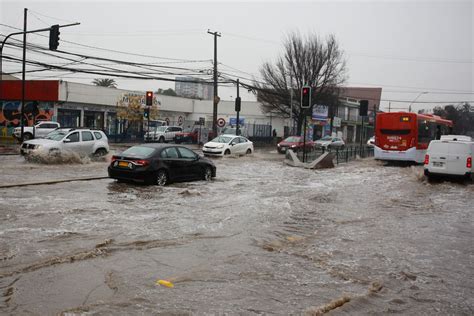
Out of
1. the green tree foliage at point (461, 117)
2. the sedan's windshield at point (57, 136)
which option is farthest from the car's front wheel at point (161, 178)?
the green tree foliage at point (461, 117)

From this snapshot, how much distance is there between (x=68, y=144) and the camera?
20.4 m

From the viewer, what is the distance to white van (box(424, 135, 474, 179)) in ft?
60.7

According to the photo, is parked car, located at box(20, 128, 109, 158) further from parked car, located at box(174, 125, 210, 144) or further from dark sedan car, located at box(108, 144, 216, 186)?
parked car, located at box(174, 125, 210, 144)

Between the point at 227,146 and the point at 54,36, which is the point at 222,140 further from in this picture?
the point at 54,36

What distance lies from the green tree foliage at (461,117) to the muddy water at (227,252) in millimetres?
83438

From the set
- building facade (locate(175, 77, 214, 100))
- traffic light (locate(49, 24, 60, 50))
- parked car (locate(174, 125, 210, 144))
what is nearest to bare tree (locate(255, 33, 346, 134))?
parked car (locate(174, 125, 210, 144))

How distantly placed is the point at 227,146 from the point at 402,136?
33.3 ft

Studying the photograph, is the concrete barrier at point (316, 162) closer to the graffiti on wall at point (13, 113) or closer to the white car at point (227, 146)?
the white car at point (227, 146)

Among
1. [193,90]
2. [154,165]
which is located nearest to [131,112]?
[154,165]

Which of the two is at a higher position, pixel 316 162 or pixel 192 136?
pixel 192 136

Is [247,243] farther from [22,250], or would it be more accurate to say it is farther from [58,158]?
[58,158]

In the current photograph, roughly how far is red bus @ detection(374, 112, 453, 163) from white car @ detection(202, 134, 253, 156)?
8.16m

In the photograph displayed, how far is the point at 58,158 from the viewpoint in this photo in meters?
19.8

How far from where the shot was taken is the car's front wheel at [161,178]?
14.8 metres
